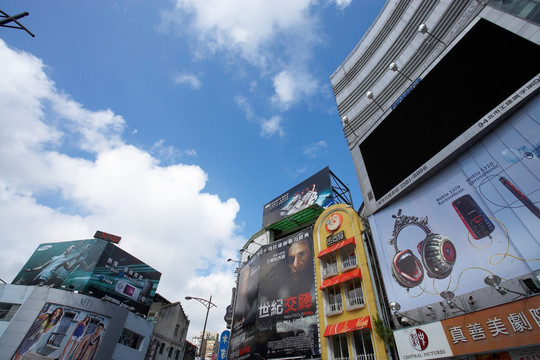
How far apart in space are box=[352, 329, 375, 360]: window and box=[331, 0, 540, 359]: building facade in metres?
1.91

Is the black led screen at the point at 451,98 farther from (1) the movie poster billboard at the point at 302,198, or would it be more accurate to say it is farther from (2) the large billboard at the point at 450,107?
(1) the movie poster billboard at the point at 302,198

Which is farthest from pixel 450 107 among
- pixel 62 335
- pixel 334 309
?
pixel 62 335

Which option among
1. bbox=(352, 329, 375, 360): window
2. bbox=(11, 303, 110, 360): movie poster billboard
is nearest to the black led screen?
bbox=(352, 329, 375, 360): window

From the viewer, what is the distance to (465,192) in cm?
1546

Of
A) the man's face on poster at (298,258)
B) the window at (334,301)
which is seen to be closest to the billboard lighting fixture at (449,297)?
the window at (334,301)

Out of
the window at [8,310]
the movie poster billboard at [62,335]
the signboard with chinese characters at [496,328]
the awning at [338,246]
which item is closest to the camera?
the signboard with chinese characters at [496,328]

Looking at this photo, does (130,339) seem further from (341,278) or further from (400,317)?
(400,317)

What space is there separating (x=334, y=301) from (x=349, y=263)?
312 centimetres

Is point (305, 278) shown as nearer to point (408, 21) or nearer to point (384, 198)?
point (384, 198)

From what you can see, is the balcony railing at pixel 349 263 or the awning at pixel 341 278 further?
the balcony railing at pixel 349 263

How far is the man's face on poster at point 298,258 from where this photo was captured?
24345mm

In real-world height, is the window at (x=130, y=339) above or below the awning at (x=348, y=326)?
above

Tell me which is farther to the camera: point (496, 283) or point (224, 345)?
point (224, 345)

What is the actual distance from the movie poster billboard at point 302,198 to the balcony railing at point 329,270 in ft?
26.8
